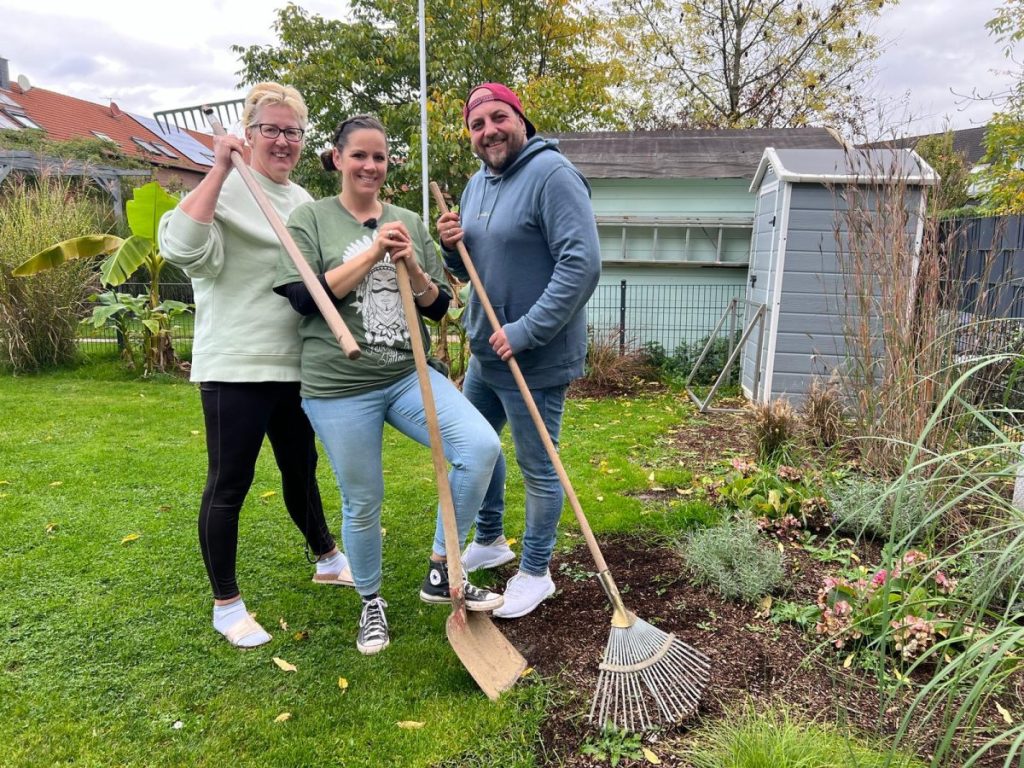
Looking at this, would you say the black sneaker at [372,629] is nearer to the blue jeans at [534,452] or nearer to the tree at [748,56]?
the blue jeans at [534,452]

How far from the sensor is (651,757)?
6.53 ft

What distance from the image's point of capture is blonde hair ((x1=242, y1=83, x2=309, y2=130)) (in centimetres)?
240

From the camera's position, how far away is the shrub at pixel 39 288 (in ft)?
26.2

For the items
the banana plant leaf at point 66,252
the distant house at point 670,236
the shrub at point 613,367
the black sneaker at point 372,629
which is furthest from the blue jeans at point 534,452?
the banana plant leaf at point 66,252

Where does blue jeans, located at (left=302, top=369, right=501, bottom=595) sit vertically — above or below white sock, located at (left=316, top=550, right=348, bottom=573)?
above

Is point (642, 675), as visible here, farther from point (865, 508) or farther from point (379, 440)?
point (865, 508)

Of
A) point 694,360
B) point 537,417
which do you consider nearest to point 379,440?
point 537,417

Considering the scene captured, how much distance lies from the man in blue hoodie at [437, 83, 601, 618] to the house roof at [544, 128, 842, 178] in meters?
6.75

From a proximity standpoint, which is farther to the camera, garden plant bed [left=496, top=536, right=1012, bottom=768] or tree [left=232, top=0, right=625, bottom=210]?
tree [left=232, top=0, right=625, bottom=210]

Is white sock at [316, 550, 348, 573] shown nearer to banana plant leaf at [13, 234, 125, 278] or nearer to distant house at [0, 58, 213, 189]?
banana plant leaf at [13, 234, 125, 278]

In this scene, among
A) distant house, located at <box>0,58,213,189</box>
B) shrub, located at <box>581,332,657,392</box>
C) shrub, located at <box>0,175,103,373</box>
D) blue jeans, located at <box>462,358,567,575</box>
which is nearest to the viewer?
blue jeans, located at <box>462,358,567,575</box>

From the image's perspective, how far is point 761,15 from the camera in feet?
56.0

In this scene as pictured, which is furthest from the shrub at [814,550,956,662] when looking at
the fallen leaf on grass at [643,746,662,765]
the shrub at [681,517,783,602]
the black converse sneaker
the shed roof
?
the shed roof

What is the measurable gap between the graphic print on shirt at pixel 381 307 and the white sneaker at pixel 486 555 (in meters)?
1.22
